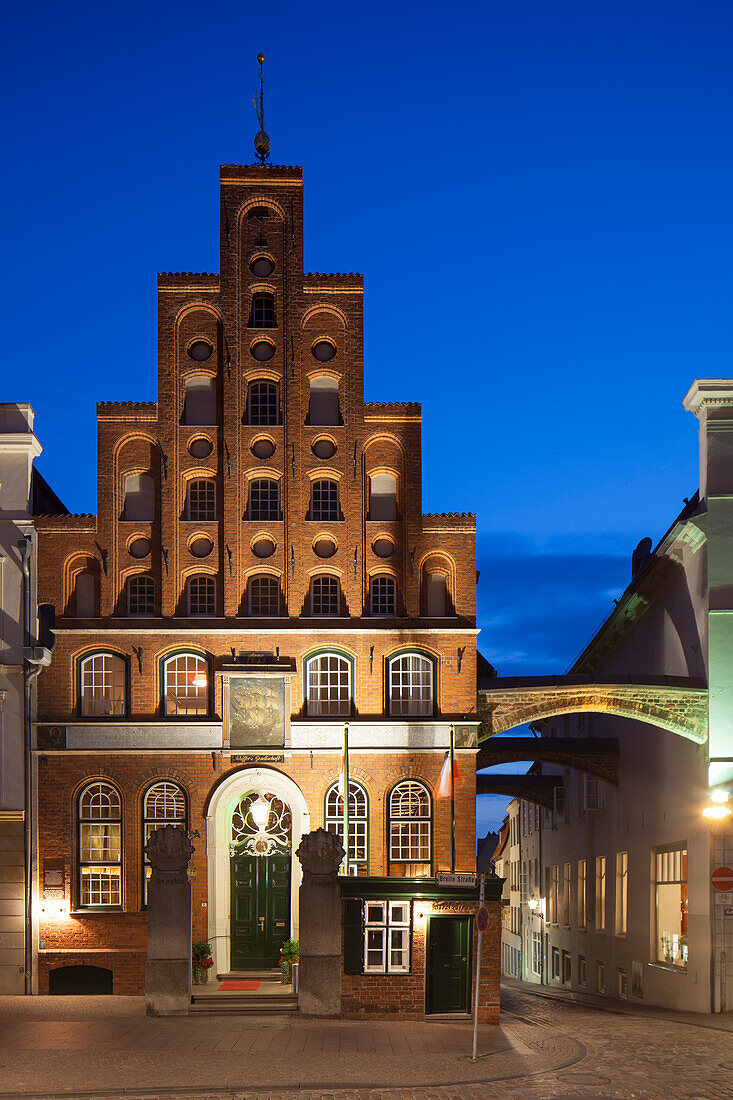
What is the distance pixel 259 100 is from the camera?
126 feet

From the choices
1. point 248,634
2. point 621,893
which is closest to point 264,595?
point 248,634

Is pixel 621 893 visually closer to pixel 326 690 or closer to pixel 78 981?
pixel 326 690

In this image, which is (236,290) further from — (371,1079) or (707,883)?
(371,1079)

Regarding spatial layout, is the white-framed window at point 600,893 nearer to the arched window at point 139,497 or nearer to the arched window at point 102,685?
the arched window at point 102,685

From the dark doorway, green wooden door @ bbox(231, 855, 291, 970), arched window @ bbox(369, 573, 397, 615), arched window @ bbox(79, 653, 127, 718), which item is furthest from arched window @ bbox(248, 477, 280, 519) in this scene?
the dark doorway

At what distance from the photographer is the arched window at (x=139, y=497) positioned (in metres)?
34.9

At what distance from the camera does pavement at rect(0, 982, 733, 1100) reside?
1927 cm

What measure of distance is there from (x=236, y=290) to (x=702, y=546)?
14585 millimetres

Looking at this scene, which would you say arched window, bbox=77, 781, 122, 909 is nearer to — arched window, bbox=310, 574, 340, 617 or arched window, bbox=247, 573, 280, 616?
arched window, bbox=247, 573, 280, 616

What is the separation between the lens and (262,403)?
35562mm

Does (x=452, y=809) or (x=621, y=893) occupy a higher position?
(x=452, y=809)

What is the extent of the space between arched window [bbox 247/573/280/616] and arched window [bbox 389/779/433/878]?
5.86 metres

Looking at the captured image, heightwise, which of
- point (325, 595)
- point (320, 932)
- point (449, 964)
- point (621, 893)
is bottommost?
point (621, 893)

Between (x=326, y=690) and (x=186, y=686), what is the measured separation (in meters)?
3.75
